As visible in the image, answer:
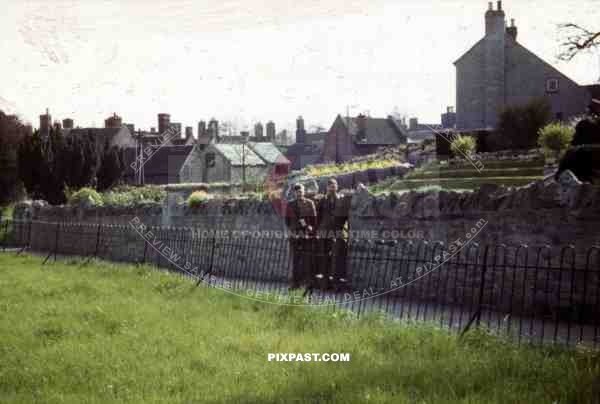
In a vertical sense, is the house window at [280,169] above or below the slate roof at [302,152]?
below

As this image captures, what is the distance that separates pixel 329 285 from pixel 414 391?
19.9 ft

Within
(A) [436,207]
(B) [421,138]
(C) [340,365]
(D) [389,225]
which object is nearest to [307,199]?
(D) [389,225]

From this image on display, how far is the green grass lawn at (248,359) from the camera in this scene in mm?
5945

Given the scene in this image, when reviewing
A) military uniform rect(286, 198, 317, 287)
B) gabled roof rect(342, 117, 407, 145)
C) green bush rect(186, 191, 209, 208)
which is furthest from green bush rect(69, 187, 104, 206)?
military uniform rect(286, 198, 317, 287)

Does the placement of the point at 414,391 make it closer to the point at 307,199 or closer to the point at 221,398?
the point at 221,398

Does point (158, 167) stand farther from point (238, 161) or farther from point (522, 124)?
point (238, 161)

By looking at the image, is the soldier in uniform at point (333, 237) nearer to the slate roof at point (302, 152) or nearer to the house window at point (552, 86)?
the slate roof at point (302, 152)

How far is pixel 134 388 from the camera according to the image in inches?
251

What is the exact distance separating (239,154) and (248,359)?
10811 mm

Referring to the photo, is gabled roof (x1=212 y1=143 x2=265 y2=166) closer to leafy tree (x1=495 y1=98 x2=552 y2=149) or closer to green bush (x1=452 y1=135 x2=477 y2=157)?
green bush (x1=452 y1=135 x2=477 y2=157)

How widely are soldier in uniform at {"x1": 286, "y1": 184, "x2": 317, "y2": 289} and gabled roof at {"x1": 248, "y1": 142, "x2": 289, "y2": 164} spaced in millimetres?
3948

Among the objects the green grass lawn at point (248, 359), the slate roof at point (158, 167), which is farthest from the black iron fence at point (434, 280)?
the slate roof at point (158, 167)

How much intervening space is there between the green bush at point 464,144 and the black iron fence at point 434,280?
7.42 metres

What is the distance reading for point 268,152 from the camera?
55.2 ft
